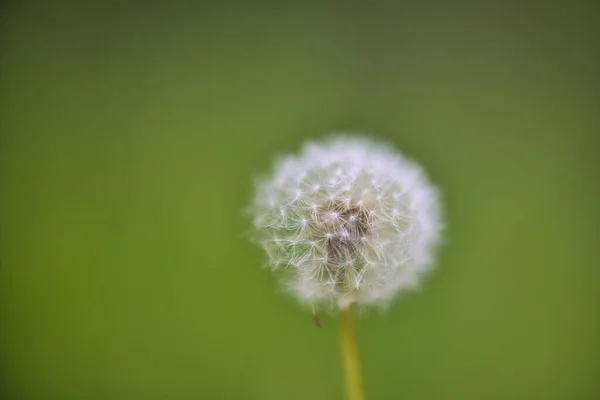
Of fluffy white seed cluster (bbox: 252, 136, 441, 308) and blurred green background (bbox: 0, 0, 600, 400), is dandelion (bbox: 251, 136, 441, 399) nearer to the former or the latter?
fluffy white seed cluster (bbox: 252, 136, 441, 308)

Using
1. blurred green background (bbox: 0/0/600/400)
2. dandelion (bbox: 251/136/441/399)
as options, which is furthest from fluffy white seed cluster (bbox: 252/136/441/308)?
blurred green background (bbox: 0/0/600/400)

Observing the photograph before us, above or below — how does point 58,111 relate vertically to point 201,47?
below

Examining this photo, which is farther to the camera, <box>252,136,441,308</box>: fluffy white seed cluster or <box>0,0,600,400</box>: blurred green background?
<box>0,0,600,400</box>: blurred green background

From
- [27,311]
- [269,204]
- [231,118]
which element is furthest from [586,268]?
[27,311]

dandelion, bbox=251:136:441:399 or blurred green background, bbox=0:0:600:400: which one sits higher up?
blurred green background, bbox=0:0:600:400

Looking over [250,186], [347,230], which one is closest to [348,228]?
[347,230]

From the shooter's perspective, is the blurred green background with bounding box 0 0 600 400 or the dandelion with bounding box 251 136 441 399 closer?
the dandelion with bounding box 251 136 441 399

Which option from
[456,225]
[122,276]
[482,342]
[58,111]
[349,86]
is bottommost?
[482,342]

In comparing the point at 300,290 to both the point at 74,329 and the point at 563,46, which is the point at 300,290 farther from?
the point at 563,46
